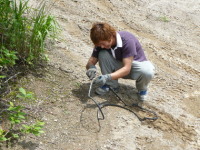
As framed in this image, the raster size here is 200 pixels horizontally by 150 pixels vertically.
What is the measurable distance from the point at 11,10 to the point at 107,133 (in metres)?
1.52

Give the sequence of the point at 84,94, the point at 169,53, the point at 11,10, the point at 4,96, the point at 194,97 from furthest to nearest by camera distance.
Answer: the point at 169,53 < the point at 194,97 < the point at 84,94 < the point at 11,10 < the point at 4,96

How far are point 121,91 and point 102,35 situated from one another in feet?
2.77

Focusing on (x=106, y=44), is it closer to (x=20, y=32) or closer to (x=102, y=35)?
(x=102, y=35)

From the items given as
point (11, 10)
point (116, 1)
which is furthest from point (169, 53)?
point (11, 10)

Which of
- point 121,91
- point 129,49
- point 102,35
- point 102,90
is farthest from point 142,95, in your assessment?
point 102,35

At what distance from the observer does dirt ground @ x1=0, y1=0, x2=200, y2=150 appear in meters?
2.57

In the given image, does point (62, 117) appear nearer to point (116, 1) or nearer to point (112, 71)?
point (112, 71)

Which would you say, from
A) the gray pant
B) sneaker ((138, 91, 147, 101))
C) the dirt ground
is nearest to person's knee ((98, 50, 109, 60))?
the gray pant

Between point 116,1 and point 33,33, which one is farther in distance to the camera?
point 116,1

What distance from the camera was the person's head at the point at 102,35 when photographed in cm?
269

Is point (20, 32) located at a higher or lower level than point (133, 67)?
higher

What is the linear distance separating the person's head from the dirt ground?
2.06 feet

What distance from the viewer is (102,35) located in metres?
2.69

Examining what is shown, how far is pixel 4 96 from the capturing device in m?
2.62
